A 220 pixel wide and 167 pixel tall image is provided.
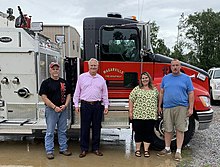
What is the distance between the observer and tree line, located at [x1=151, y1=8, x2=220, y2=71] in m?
37.6

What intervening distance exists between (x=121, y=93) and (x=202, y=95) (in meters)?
1.49

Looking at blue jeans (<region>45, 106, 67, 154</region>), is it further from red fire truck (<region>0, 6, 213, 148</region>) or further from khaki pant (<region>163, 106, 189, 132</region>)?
khaki pant (<region>163, 106, 189, 132</region>)

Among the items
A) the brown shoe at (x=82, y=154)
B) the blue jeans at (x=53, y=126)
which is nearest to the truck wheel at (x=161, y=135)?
the brown shoe at (x=82, y=154)

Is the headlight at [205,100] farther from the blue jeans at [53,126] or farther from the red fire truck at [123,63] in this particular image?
the blue jeans at [53,126]

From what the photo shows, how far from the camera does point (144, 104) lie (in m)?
5.66

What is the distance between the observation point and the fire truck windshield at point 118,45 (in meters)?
6.20

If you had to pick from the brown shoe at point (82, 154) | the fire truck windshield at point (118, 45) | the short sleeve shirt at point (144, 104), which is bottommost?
the brown shoe at point (82, 154)

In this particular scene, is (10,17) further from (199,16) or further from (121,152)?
(199,16)

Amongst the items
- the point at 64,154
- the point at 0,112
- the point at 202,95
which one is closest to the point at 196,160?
the point at 202,95

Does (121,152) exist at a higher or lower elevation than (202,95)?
lower

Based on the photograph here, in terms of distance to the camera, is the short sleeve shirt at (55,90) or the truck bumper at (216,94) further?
the truck bumper at (216,94)

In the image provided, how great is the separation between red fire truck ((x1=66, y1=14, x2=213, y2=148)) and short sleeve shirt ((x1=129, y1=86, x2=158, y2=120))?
0.40m

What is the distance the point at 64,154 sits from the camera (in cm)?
593

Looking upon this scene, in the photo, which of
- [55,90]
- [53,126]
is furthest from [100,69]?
[53,126]
